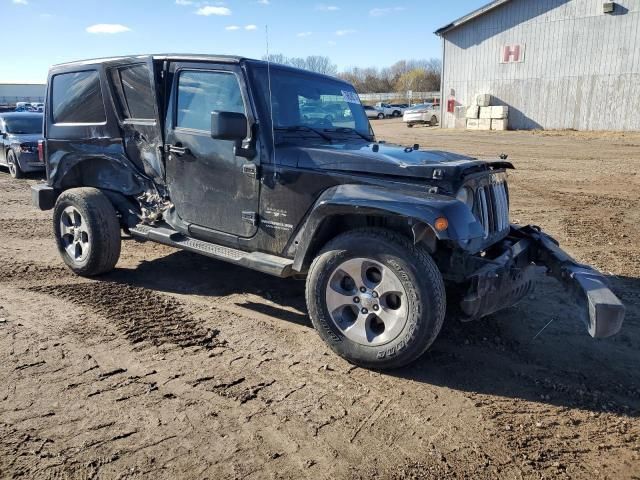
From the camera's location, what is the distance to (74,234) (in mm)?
5445

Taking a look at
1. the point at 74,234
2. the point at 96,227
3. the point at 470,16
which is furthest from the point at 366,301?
the point at 470,16

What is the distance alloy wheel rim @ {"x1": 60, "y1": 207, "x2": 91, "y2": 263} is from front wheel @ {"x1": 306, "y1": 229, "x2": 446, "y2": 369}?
287 centimetres

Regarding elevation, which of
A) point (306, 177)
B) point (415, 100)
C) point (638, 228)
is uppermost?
point (415, 100)

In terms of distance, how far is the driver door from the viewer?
429cm

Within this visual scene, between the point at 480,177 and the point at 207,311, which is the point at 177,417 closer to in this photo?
the point at 207,311

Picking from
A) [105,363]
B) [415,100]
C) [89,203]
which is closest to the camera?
[105,363]

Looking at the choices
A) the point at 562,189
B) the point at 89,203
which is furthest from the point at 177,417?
the point at 562,189

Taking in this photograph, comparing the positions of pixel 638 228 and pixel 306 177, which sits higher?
pixel 306 177

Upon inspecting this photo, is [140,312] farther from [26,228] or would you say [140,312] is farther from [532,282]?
[26,228]

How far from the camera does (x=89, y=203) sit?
5168 millimetres

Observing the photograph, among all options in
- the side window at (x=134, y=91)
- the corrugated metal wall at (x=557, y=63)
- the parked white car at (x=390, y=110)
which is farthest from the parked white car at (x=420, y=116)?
the side window at (x=134, y=91)

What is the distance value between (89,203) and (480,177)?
12.3ft

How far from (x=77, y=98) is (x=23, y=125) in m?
9.36

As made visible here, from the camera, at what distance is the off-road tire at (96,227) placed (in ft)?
16.9
